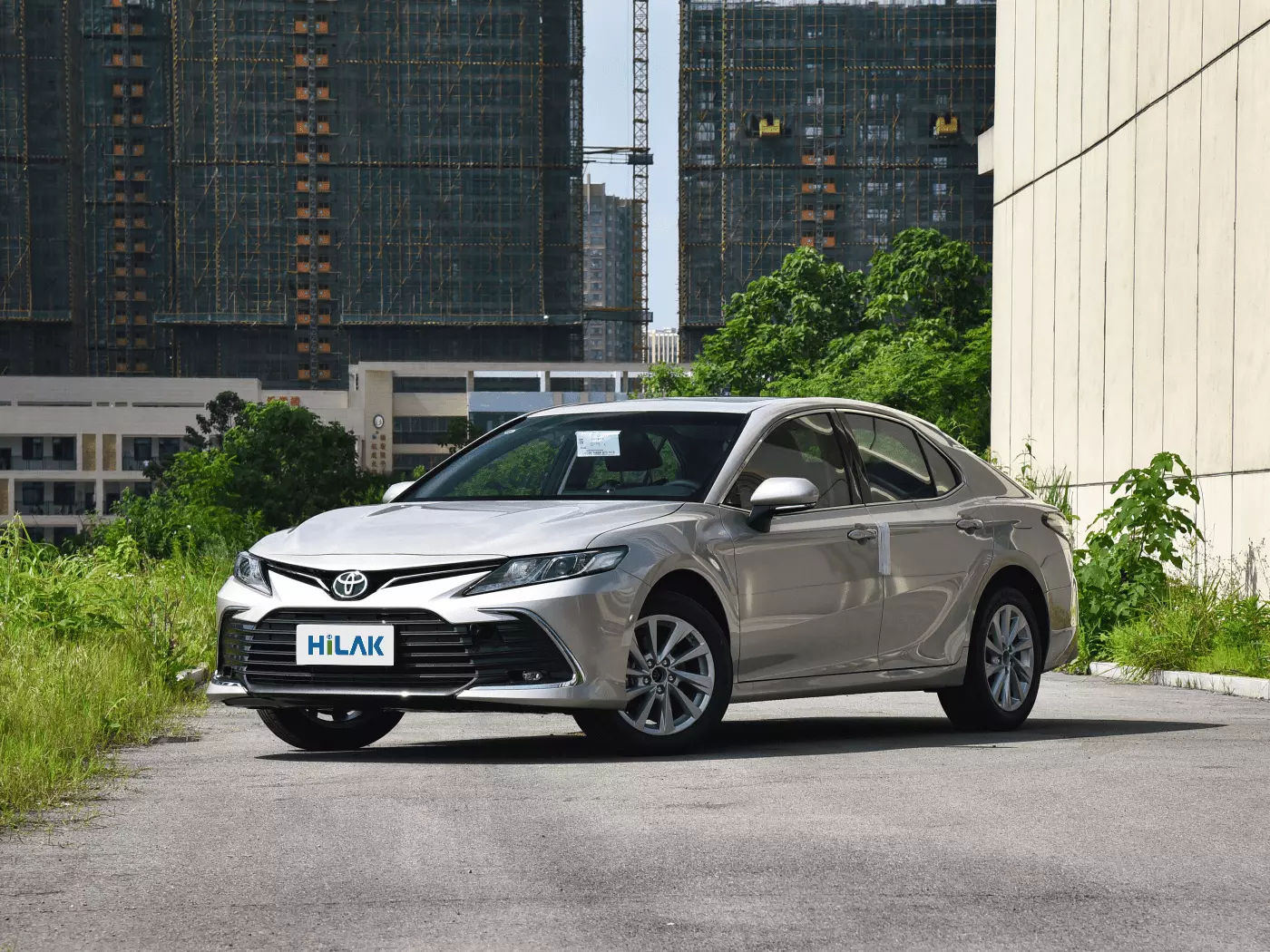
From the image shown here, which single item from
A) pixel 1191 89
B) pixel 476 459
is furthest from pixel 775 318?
pixel 476 459

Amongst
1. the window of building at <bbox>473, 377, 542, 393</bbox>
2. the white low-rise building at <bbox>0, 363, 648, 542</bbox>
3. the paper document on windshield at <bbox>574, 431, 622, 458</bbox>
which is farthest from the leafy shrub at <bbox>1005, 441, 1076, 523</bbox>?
the window of building at <bbox>473, 377, 542, 393</bbox>

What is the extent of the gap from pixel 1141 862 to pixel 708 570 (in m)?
2.99

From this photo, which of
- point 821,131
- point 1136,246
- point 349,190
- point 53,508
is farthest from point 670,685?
point 349,190

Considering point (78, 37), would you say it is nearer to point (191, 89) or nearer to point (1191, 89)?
point (191, 89)

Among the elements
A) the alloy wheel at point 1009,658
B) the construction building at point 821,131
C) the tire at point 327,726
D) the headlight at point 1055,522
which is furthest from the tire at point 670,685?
the construction building at point 821,131

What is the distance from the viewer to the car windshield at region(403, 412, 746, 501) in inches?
345

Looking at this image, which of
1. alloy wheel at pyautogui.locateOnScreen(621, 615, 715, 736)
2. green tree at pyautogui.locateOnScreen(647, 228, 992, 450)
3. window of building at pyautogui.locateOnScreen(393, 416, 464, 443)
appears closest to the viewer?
alloy wheel at pyautogui.locateOnScreen(621, 615, 715, 736)

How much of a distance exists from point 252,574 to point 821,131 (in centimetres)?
14358

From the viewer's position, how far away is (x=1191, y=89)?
19516 millimetres

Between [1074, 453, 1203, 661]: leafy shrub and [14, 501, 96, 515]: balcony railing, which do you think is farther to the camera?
[14, 501, 96, 515]: balcony railing

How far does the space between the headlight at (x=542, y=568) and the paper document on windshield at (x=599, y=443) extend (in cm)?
107

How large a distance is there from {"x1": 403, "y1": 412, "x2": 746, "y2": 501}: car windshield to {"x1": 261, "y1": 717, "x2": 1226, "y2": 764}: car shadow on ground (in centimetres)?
112

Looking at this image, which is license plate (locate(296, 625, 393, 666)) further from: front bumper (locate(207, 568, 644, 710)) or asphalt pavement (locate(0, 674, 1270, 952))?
asphalt pavement (locate(0, 674, 1270, 952))

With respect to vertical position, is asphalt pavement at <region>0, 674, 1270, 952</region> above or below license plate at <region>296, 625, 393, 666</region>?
below
